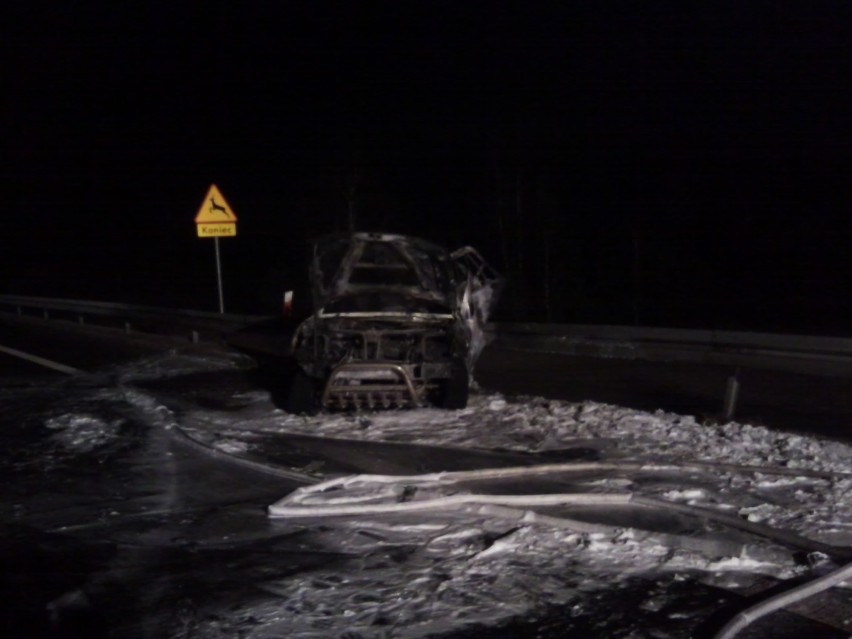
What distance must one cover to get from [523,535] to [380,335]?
4.61 m

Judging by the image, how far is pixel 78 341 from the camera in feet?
70.7

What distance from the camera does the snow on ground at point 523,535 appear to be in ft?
17.5

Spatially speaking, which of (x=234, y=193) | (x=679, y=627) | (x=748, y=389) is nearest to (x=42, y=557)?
(x=679, y=627)

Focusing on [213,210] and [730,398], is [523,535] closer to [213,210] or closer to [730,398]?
[730,398]

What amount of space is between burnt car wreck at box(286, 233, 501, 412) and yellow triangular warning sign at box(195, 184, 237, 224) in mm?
8151

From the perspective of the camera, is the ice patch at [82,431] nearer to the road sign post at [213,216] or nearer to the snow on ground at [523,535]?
the snow on ground at [523,535]

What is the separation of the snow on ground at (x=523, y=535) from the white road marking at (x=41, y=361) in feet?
19.2

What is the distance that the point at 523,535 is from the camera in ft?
21.4

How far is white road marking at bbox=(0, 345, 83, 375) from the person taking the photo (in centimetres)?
1626

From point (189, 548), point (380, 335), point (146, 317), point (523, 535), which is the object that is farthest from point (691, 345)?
point (146, 317)

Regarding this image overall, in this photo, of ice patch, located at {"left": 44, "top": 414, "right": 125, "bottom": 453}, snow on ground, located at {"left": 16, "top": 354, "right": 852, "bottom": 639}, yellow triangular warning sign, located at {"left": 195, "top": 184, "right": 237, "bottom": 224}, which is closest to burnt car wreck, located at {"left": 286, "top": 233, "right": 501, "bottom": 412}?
snow on ground, located at {"left": 16, "top": 354, "right": 852, "bottom": 639}

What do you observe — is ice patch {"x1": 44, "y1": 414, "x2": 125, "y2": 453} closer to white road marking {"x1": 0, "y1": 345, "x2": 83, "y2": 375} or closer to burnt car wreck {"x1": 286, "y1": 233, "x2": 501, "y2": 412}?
burnt car wreck {"x1": 286, "y1": 233, "x2": 501, "y2": 412}

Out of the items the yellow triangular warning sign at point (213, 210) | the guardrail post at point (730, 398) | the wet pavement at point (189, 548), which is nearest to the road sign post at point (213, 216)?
the yellow triangular warning sign at point (213, 210)

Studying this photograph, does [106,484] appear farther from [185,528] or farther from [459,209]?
[459,209]
